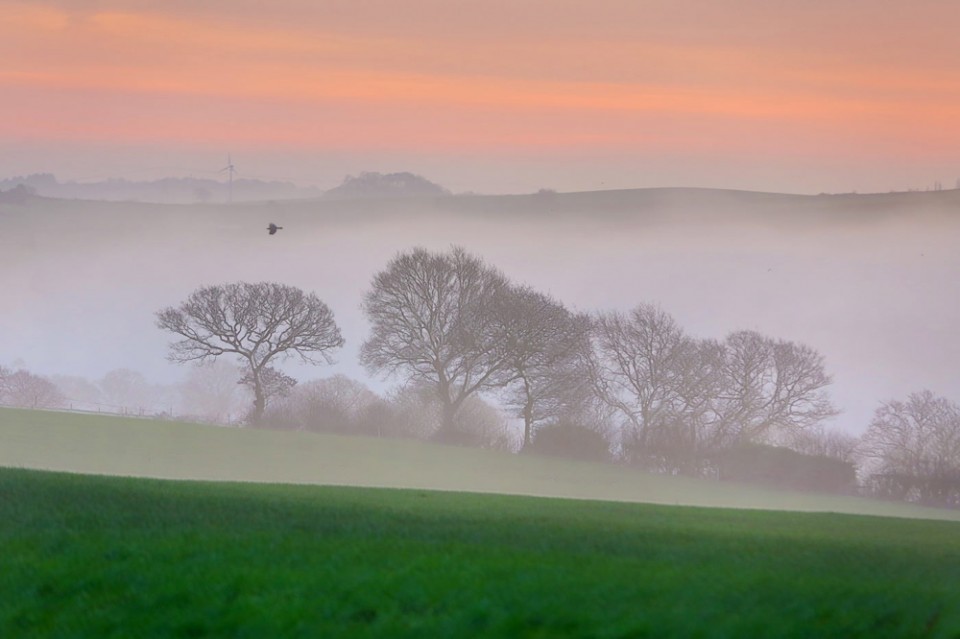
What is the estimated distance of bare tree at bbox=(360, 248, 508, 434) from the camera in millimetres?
54719

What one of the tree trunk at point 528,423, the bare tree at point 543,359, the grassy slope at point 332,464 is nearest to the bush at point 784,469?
the grassy slope at point 332,464

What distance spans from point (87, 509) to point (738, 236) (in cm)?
6046

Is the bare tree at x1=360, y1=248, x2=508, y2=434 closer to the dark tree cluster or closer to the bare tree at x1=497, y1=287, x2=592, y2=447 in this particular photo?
the dark tree cluster

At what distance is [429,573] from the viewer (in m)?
12.9

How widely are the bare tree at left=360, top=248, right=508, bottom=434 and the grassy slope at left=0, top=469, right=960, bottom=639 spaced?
119 ft

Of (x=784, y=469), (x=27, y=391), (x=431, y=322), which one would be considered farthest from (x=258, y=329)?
(x=784, y=469)

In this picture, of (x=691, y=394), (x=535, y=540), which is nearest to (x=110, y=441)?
(x=691, y=394)

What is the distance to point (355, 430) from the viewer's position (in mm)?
55844

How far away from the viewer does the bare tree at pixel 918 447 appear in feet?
141

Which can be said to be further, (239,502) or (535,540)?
(239,502)

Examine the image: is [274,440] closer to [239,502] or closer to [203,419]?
[203,419]

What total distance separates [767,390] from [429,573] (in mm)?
40781

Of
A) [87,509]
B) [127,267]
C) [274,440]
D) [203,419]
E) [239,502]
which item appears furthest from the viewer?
[127,267]

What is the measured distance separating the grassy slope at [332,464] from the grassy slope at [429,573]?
20367mm
